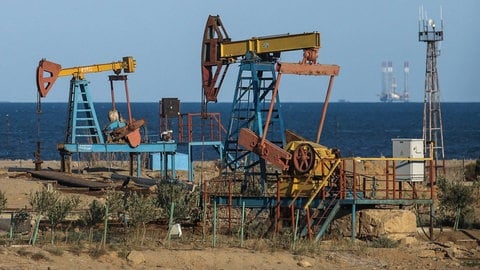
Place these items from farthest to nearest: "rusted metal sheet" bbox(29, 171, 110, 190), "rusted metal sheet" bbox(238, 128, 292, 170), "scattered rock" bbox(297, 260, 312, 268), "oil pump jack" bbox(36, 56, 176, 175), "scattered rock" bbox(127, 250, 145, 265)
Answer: "oil pump jack" bbox(36, 56, 176, 175) < "rusted metal sheet" bbox(29, 171, 110, 190) < "rusted metal sheet" bbox(238, 128, 292, 170) < "scattered rock" bbox(297, 260, 312, 268) < "scattered rock" bbox(127, 250, 145, 265)

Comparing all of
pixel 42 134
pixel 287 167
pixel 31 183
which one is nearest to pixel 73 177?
pixel 31 183

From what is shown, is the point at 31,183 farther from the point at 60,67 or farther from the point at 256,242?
the point at 256,242

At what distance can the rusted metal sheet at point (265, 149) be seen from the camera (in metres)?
25.2

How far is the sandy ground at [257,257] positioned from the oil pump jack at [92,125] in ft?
49.5

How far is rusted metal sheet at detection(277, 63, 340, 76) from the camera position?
2647cm

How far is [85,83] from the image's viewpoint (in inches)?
1601

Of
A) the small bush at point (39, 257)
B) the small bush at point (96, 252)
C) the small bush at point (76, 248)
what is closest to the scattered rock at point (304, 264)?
the small bush at point (96, 252)

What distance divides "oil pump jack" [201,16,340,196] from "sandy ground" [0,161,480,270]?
1.93m

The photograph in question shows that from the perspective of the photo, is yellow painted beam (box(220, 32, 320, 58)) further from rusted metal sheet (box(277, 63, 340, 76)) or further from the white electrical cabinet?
the white electrical cabinet

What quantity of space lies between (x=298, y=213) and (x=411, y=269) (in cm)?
284

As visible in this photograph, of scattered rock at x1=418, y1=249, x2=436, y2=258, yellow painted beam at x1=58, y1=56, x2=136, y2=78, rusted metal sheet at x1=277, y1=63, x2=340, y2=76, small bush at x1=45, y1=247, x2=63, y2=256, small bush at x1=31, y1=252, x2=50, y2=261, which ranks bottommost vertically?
scattered rock at x1=418, y1=249, x2=436, y2=258

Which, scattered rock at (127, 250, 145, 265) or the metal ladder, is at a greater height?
the metal ladder

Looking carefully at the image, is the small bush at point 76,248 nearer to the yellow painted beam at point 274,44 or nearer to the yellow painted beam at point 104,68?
the yellow painted beam at point 274,44

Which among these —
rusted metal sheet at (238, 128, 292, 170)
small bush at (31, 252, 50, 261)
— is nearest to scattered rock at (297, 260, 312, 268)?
rusted metal sheet at (238, 128, 292, 170)
